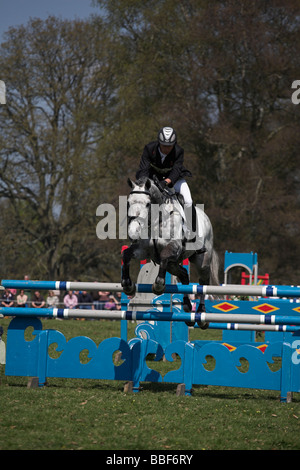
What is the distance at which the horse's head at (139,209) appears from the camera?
652 centimetres

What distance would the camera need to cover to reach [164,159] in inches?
293

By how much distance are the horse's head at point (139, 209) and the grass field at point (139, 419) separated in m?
1.81

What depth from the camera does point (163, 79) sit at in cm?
2645

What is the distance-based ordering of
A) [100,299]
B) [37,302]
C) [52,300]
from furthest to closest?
[100,299] < [52,300] < [37,302]

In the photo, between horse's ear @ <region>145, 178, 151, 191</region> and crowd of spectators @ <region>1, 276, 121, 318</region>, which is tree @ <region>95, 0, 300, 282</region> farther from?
horse's ear @ <region>145, 178, 151, 191</region>

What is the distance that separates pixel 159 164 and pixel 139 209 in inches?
43.3

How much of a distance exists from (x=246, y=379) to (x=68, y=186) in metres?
20.5

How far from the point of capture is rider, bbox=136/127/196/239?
7.18 m

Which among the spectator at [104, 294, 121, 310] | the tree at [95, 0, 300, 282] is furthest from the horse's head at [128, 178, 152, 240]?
the tree at [95, 0, 300, 282]

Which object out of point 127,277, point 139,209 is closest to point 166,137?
point 139,209

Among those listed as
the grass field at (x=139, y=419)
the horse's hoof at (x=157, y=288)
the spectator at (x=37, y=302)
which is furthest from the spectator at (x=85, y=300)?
the horse's hoof at (x=157, y=288)

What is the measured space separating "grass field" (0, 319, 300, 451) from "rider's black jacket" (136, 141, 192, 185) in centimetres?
256

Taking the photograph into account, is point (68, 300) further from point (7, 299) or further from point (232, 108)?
point (232, 108)

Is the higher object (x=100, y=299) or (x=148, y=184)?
(x=148, y=184)
